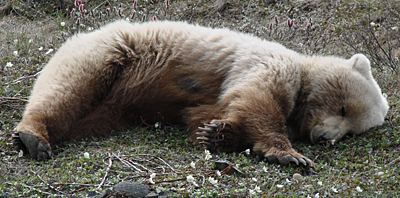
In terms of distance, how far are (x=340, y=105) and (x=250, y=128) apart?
1.22m

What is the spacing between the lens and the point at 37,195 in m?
3.35

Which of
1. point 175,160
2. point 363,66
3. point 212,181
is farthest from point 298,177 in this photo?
point 363,66

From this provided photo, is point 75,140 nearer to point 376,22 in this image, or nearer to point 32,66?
point 32,66

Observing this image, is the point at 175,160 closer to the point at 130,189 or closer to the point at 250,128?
the point at 250,128

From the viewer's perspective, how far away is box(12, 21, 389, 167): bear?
4527 mm

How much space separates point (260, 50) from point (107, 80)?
190 centimetres

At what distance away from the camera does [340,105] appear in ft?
16.1

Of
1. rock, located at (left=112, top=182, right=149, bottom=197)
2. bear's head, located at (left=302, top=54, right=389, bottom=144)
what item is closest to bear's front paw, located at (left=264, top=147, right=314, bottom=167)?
bear's head, located at (left=302, top=54, right=389, bottom=144)

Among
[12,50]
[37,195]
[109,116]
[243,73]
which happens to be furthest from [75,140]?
[12,50]

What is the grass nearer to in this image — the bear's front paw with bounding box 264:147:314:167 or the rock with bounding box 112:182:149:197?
the bear's front paw with bounding box 264:147:314:167

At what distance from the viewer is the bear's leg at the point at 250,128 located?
14.4ft

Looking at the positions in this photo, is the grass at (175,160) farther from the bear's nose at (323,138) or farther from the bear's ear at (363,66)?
the bear's ear at (363,66)

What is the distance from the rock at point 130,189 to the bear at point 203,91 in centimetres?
129

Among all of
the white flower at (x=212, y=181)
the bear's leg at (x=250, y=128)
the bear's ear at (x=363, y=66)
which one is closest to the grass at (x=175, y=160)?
the white flower at (x=212, y=181)
